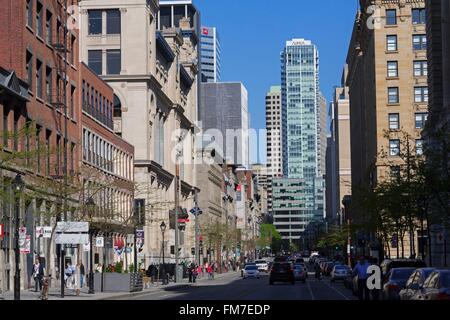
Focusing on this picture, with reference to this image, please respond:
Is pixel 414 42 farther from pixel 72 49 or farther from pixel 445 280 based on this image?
pixel 445 280

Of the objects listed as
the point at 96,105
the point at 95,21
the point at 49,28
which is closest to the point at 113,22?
the point at 95,21

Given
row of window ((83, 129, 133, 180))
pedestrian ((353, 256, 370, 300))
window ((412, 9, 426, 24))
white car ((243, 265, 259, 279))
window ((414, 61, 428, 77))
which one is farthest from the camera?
window ((412, 9, 426, 24))

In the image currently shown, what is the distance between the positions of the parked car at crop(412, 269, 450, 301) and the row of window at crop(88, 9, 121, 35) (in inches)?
3425

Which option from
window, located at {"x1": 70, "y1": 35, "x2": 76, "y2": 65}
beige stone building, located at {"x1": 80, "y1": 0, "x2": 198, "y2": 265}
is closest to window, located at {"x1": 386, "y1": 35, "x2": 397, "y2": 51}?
beige stone building, located at {"x1": 80, "y1": 0, "x2": 198, "y2": 265}

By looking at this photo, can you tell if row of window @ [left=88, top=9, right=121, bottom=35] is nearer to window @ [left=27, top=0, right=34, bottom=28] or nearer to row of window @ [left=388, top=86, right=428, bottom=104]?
row of window @ [left=388, top=86, right=428, bottom=104]

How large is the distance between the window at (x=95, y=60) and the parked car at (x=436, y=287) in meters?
85.8

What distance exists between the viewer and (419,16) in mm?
115375

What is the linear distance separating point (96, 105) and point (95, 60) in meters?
24.8

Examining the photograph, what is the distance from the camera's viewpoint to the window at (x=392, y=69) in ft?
379

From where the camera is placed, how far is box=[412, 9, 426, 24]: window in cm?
11512

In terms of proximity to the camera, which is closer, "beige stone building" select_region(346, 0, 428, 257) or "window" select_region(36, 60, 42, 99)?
"window" select_region(36, 60, 42, 99)

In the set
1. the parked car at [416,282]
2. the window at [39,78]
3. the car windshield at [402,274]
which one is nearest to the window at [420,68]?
the window at [39,78]

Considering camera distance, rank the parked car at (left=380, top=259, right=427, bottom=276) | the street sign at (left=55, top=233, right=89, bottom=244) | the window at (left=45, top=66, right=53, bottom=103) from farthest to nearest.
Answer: the window at (left=45, top=66, right=53, bottom=103) < the street sign at (left=55, top=233, right=89, bottom=244) < the parked car at (left=380, top=259, right=427, bottom=276)

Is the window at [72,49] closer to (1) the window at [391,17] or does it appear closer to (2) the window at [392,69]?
(2) the window at [392,69]
